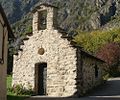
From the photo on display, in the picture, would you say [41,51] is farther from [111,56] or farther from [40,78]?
[111,56]

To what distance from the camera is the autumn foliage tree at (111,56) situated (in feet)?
146

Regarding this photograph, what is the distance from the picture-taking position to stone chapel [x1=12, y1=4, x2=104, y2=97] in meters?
24.7

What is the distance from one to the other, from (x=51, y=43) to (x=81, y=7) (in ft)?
309

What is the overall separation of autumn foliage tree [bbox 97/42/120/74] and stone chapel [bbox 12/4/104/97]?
17114 millimetres

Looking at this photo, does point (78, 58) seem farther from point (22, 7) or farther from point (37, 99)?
point (22, 7)

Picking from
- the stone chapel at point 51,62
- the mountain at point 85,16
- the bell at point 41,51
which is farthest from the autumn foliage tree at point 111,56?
the mountain at point 85,16

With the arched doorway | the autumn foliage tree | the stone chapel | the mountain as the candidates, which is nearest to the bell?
the stone chapel

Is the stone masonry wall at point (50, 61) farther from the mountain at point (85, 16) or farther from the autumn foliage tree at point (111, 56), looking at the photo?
the mountain at point (85, 16)

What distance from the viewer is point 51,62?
84.2ft

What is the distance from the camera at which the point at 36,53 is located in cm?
2639

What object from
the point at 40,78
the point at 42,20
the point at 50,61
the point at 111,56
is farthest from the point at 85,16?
the point at 50,61

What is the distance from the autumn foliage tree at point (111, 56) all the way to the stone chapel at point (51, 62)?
17.1 m

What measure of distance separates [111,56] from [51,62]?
2136 centimetres

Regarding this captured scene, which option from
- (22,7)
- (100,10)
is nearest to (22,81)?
(100,10)
